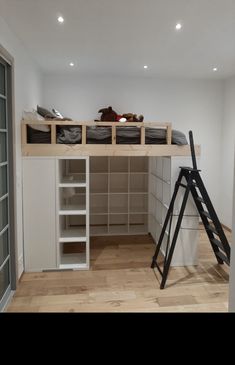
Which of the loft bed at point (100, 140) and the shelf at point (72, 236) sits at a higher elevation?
the loft bed at point (100, 140)

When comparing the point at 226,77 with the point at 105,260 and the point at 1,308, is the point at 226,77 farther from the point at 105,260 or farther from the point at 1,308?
the point at 1,308

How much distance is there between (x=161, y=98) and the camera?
5.54 m

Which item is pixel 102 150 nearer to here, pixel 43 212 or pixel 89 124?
pixel 89 124

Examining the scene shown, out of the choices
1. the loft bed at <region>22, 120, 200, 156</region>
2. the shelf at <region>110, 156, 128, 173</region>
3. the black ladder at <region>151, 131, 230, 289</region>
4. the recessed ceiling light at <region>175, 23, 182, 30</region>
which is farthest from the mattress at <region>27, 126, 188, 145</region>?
the shelf at <region>110, 156, 128, 173</region>

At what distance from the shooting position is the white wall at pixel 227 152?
208 inches

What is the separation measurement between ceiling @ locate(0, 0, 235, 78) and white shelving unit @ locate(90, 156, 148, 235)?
1.57 m

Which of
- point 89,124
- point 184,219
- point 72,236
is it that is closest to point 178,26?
point 89,124

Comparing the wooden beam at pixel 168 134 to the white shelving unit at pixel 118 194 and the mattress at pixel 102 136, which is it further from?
the white shelving unit at pixel 118 194

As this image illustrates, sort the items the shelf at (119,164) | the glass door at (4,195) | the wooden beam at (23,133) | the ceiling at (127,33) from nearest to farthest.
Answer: the ceiling at (127,33), the glass door at (4,195), the wooden beam at (23,133), the shelf at (119,164)

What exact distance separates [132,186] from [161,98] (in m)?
1.66

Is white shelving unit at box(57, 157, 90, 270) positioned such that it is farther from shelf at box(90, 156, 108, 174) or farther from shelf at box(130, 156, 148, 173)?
shelf at box(130, 156, 148, 173)

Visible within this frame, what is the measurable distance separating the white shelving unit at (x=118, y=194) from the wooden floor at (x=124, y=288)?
110cm

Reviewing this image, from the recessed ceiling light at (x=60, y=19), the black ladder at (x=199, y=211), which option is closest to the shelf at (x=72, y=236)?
the black ladder at (x=199, y=211)
